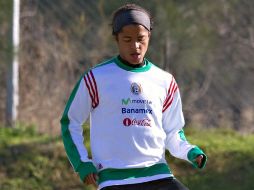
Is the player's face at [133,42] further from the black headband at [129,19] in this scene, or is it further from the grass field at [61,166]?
the grass field at [61,166]

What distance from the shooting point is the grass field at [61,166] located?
782 centimetres

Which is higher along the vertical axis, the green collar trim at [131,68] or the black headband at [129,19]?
the black headband at [129,19]

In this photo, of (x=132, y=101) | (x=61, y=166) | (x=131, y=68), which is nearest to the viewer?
(x=132, y=101)

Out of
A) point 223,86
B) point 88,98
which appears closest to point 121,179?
point 88,98

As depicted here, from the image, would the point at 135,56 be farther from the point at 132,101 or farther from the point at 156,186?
the point at 156,186

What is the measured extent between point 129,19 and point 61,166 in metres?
3.33

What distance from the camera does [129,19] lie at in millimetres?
4867

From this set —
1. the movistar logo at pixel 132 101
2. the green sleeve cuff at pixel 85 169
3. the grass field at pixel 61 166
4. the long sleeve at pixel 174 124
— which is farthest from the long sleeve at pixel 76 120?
the grass field at pixel 61 166

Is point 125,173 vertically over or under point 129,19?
under

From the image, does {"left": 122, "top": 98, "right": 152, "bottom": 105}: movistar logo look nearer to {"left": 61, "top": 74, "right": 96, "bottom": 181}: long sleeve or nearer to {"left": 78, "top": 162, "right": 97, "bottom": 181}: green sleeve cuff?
{"left": 61, "top": 74, "right": 96, "bottom": 181}: long sleeve

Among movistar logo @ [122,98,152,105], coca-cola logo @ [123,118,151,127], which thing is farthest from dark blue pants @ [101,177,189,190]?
movistar logo @ [122,98,152,105]

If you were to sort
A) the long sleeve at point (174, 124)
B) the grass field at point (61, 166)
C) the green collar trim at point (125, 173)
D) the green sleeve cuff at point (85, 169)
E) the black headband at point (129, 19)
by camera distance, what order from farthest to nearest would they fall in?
1. the grass field at point (61, 166)
2. the long sleeve at point (174, 124)
3. the black headband at point (129, 19)
4. the green collar trim at point (125, 173)
5. the green sleeve cuff at point (85, 169)

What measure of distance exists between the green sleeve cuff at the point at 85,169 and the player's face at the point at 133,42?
24.9 inches

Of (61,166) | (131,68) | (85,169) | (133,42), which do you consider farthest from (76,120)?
(61,166)
